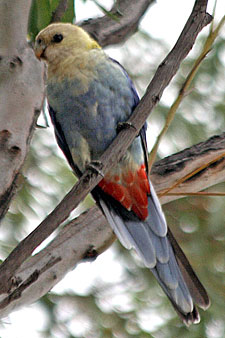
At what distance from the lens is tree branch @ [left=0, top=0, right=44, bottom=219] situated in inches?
74.2

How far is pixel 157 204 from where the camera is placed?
2.75 m

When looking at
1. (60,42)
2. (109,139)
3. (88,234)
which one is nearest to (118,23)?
(60,42)

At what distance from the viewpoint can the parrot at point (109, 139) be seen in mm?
2680

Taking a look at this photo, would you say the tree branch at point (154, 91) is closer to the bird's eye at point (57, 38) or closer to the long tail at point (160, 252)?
the long tail at point (160, 252)

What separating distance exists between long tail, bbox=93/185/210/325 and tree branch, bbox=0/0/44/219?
0.84m

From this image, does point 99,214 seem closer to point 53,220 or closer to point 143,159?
point 143,159

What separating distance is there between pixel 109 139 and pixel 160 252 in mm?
560

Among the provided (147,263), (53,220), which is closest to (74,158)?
(147,263)

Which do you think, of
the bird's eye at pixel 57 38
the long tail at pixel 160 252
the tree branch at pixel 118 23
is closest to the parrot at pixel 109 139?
the long tail at pixel 160 252

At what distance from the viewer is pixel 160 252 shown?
262cm

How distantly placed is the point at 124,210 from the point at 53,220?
110cm

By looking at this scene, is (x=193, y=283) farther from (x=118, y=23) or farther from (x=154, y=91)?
(x=118, y=23)

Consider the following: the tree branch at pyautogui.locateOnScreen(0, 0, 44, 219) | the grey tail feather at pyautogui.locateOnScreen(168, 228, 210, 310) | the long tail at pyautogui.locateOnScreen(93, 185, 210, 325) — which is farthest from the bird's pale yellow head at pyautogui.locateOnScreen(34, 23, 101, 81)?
the grey tail feather at pyautogui.locateOnScreen(168, 228, 210, 310)

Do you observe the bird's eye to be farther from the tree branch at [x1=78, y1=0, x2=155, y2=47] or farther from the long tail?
the long tail
